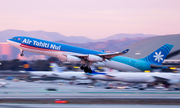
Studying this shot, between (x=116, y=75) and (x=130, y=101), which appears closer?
(x=130, y=101)

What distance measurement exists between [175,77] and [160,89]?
6.03m

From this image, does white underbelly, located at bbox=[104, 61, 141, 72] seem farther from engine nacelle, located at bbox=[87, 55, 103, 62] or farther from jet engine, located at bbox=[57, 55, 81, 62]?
jet engine, located at bbox=[57, 55, 81, 62]

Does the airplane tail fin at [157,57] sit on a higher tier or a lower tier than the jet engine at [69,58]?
higher

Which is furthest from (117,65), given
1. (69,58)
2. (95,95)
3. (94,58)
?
(69,58)

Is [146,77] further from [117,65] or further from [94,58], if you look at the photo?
[94,58]

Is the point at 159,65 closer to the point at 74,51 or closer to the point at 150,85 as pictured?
the point at 150,85

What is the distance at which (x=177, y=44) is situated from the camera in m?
136

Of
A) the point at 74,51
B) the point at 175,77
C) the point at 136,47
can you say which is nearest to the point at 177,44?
the point at 136,47

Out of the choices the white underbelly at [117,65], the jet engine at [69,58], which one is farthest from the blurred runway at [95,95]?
the jet engine at [69,58]

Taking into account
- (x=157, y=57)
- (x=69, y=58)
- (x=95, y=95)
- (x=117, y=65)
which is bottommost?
(x=95, y=95)

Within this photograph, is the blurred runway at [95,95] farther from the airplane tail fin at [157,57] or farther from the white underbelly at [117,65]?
the airplane tail fin at [157,57]

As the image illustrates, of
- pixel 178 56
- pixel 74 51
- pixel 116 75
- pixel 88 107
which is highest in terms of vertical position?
pixel 178 56

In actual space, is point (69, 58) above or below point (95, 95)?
above

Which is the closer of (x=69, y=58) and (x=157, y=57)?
(x=69, y=58)
